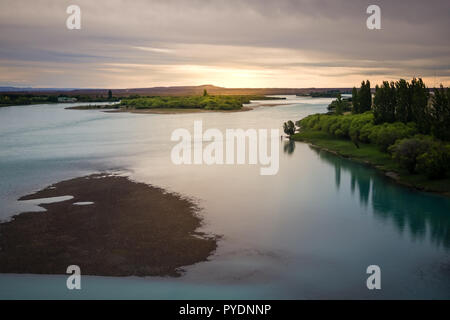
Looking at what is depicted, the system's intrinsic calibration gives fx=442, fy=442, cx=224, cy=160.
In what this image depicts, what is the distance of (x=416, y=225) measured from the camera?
95.1 feet

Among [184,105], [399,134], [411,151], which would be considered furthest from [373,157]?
[184,105]

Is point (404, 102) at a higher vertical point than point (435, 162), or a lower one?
higher

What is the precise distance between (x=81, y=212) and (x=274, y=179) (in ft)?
63.1

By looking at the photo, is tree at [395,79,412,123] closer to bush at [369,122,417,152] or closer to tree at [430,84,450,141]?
bush at [369,122,417,152]

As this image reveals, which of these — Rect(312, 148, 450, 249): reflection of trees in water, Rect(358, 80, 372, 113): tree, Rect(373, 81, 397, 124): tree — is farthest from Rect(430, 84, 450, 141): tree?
Rect(358, 80, 372, 113): tree

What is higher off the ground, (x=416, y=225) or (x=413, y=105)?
(x=413, y=105)

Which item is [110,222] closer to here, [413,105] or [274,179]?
[274,179]

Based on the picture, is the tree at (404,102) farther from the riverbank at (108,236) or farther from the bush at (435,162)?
the riverbank at (108,236)

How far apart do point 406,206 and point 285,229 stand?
11274 millimetres

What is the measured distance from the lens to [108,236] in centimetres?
2558

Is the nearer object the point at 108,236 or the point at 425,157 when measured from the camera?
the point at 108,236

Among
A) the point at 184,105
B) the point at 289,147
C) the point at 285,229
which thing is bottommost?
the point at 285,229

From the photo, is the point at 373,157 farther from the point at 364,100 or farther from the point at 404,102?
the point at 364,100
